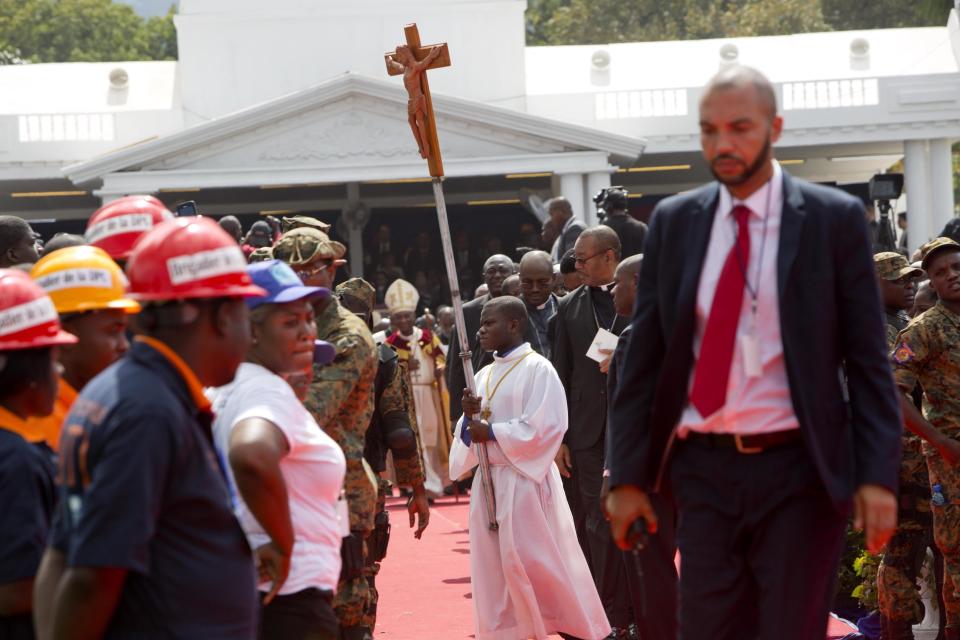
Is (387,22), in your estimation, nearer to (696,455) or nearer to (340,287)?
(340,287)

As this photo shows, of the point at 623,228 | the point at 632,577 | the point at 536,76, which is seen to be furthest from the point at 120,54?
the point at 632,577

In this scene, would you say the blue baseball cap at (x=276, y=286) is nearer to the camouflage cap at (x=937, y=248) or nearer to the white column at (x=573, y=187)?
the camouflage cap at (x=937, y=248)

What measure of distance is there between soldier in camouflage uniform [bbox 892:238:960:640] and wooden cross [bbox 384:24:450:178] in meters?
2.80

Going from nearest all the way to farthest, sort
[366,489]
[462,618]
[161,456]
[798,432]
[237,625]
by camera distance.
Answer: [161,456], [237,625], [798,432], [366,489], [462,618]

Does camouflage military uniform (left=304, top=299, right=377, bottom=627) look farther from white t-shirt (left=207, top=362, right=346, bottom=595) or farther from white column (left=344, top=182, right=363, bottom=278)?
white column (left=344, top=182, right=363, bottom=278)

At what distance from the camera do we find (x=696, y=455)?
4664 millimetres

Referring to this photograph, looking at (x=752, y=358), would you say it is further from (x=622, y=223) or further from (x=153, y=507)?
(x=622, y=223)

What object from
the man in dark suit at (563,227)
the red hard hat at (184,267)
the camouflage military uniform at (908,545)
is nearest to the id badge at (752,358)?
the red hard hat at (184,267)

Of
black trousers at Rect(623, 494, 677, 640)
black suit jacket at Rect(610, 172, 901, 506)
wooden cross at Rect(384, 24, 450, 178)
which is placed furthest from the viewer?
wooden cross at Rect(384, 24, 450, 178)

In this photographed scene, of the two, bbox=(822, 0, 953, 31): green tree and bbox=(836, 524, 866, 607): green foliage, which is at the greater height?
bbox=(822, 0, 953, 31): green tree

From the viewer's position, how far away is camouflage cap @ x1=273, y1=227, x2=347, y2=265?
21.8 feet

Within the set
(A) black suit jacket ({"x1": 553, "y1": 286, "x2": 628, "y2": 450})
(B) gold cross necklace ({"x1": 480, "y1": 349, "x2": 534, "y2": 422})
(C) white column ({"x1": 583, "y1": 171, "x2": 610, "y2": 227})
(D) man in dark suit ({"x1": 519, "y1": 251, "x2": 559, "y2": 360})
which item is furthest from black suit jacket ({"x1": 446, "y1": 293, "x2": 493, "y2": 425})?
(C) white column ({"x1": 583, "y1": 171, "x2": 610, "y2": 227})

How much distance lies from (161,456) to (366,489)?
3.18 m

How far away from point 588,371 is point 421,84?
6.61ft
